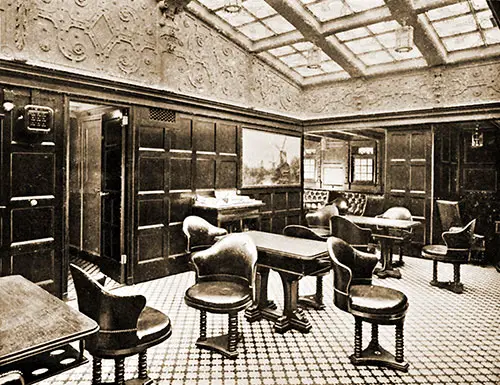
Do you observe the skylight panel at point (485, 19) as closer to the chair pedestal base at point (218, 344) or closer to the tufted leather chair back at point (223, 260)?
the tufted leather chair back at point (223, 260)

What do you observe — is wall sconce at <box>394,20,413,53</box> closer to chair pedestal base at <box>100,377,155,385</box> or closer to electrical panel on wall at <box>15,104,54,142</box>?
electrical panel on wall at <box>15,104,54,142</box>

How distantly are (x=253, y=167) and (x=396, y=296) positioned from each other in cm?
483

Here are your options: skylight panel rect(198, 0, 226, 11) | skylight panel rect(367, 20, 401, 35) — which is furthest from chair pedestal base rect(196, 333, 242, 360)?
skylight panel rect(367, 20, 401, 35)

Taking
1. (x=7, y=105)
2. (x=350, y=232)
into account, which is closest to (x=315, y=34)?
(x=350, y=232)

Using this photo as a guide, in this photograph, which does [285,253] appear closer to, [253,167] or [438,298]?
[438,298]

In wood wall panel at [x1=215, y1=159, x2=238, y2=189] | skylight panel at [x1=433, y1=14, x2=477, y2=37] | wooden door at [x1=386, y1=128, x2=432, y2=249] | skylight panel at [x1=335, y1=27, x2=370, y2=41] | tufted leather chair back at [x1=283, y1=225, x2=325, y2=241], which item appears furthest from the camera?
wooden door at [x1=386, y1=128, x2=432, y2=249]

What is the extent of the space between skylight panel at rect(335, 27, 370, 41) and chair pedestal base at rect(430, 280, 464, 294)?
4.19 meters

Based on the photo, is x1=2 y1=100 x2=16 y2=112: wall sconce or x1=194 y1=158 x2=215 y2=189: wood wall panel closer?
x1=2 y1=100 x2=16 y2=112: wall sconce

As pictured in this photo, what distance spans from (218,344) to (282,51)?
19.4ft

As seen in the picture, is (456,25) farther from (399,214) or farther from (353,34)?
(399,214)

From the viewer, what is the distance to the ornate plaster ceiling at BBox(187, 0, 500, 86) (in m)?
5.59

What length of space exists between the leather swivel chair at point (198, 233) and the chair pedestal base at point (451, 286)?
10.7ft

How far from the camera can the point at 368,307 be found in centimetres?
314

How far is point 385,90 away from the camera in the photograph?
7.90 meters
